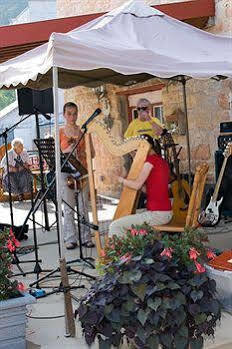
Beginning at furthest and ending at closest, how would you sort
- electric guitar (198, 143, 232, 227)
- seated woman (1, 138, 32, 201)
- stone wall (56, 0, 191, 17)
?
stone wall (56, 0, 191, 17) < seated woman (1, 138, 32, 201) < electric guitar (198, 143, 232, 227)

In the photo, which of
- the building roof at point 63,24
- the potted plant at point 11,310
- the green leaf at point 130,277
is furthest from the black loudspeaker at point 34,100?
the green leaf at point 130,277

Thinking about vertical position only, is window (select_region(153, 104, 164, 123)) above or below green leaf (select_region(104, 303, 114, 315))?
above

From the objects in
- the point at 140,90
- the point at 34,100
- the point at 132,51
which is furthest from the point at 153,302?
the point at 140,90

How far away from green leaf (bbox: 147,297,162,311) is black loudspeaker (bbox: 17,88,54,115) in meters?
5.11

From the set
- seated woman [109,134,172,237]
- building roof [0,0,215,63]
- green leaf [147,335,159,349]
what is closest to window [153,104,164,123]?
building roof [0,0,215,63]

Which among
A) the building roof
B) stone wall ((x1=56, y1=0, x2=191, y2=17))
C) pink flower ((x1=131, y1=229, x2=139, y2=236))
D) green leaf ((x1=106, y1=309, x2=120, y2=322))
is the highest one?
stone wall ((x1=56, y1=0, x2=191, y2=17))

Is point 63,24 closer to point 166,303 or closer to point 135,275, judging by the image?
point 135,275

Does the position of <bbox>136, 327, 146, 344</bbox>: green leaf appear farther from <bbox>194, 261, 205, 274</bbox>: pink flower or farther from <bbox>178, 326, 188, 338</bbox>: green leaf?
<bbox>194, 261, 205, 274</bbox>: pink flower

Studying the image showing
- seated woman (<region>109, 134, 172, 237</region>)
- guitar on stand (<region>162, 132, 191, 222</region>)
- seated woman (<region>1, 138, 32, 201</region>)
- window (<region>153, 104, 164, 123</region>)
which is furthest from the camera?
seated woman (<region>1, 138, 32, 201</region>)

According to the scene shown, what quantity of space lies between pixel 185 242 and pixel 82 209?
10.4 feet

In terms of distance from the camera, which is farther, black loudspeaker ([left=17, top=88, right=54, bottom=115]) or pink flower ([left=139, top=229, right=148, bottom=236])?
black loudspeaker ([left=17, top=88, right=54, bottom=115])

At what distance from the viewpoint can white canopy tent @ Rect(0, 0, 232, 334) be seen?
358 centimetres

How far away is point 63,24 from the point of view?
24.5 ft

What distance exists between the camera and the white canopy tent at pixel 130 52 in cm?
358
